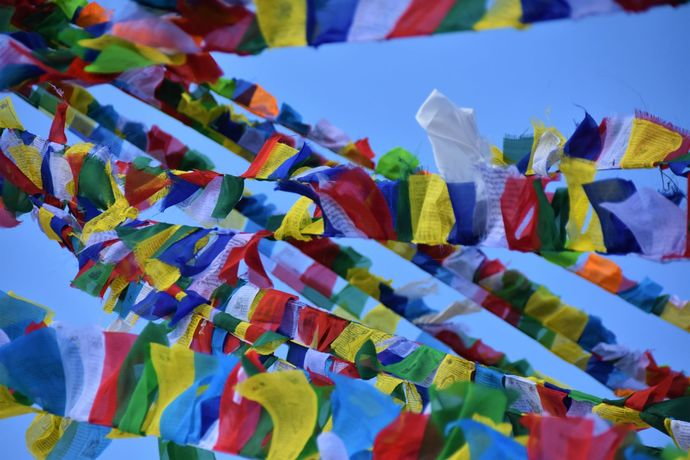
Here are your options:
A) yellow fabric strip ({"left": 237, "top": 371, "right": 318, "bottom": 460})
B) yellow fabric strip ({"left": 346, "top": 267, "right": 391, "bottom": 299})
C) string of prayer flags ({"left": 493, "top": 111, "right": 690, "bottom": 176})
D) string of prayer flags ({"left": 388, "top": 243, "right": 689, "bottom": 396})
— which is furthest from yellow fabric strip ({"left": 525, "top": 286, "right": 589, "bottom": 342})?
yellow fabric strip ({"left": 237, "top": 371, "right": 318, "bottom": 460})

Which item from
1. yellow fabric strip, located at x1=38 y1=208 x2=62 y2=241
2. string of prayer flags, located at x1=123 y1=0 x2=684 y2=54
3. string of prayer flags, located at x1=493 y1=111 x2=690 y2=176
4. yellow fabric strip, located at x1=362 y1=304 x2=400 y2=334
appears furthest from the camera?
yellow fabric strip, located at x1=362 y1=304 x2=400 y2=334

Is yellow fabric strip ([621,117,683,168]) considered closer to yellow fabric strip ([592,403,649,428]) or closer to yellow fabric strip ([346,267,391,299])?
yellow fabric strip ([592,403,649,428])

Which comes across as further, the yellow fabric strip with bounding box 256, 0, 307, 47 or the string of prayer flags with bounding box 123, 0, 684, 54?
the yellow fabric strip with bounding box 256, 0, 307, 47

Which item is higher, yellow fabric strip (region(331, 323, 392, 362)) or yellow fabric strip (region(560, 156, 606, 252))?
yellow fabric strip (region(560, 156, 606, 252))

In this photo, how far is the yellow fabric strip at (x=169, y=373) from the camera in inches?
57.9

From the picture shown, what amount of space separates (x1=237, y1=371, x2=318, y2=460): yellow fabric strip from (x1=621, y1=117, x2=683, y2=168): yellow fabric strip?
0.91 metres

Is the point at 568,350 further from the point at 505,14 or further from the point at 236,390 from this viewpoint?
the point at 505,14

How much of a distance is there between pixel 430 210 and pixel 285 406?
0.56 meters

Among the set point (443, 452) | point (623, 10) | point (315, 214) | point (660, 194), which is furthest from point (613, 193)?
point (315, 214)

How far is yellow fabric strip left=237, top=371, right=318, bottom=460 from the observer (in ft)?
4.53

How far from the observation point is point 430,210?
1738 mm

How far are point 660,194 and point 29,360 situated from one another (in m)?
1.23

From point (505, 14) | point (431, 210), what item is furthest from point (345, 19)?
point (431, 210)

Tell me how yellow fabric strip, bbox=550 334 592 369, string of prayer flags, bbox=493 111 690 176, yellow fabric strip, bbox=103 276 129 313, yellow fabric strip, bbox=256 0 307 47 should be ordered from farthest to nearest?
1. yellow fabric strip, bbox=550 334 592 369
2. yellow fabric strip, bbox=103 276 129 313
3. string of prayer flags, bbox=493 111 690 176
4. yellow fabric strip, bbox=256 0 307 47
